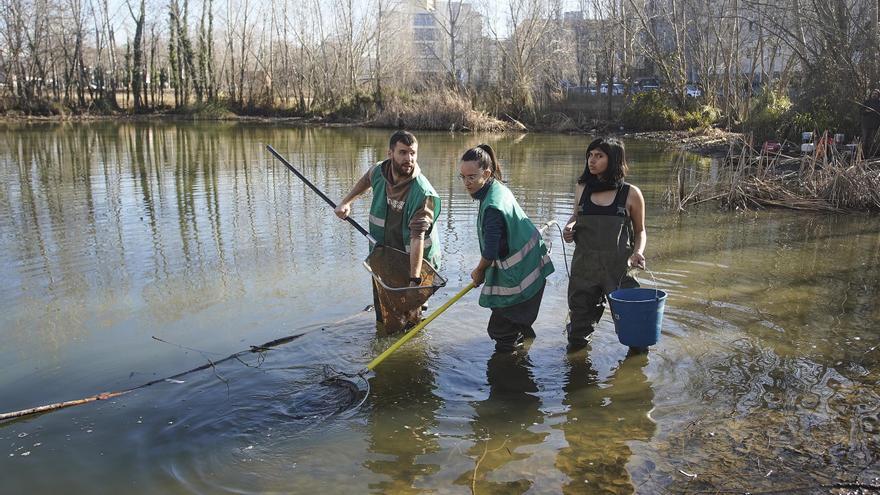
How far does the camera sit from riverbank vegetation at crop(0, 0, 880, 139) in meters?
29.6

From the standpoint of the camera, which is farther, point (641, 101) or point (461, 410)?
point (641, 101)

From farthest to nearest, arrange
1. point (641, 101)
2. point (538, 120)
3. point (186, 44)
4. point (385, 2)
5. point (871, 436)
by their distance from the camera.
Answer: point (186, 44), point (385, 2), point (538, 120), point (641, 101), point (871, 436)

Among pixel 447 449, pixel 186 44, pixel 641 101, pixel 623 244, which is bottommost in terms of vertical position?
pixel 447 449

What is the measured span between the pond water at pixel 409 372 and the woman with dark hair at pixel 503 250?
484mm

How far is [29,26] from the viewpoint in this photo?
1730 inches

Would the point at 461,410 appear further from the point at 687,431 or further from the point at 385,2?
the point at 385,2

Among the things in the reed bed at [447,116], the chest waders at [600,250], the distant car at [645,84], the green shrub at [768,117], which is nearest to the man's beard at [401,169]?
the chest waders at [600,250]

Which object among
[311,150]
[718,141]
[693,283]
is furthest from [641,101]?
[693,283]

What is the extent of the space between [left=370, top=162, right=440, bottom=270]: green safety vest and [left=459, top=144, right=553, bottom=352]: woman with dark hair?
0.60 metres

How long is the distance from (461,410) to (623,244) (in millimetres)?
1502

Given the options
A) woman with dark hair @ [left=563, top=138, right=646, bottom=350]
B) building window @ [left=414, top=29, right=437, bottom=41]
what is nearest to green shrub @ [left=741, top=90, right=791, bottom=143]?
woman with dark hair @ [left=563, top=138, right=646, bottom=350]

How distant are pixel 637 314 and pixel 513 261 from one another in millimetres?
844

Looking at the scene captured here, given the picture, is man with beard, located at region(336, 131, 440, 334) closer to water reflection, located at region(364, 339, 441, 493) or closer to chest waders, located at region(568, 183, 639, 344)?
water reflection, located at region(364, 339, 441, 493)

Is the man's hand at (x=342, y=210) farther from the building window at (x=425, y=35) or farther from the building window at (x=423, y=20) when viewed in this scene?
the building window at (x=423, y=20)
